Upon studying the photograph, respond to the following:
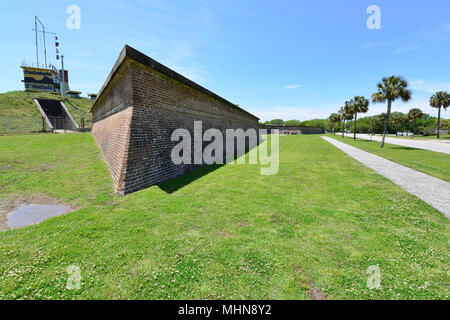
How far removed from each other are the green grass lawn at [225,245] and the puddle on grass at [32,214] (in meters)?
0.33

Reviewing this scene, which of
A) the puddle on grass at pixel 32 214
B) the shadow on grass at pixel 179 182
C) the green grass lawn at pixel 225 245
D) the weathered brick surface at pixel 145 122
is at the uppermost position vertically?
the weathered brick surface at pixel 145 122

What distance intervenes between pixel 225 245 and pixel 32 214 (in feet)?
15.2

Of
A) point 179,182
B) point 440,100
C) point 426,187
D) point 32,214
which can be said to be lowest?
point 426,187

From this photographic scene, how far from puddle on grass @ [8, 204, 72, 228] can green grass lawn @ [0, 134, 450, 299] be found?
33cm

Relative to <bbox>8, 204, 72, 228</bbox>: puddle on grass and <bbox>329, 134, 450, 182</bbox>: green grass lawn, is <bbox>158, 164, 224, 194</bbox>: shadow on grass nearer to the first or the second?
<bbox>8, 204, 72, 228</bbox>: puddle on grass

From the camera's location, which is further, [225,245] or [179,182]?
[179,182]

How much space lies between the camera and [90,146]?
11.2 metres

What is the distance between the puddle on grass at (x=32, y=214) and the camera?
3.64m

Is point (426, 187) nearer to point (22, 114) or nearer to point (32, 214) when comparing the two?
point (32, 214)

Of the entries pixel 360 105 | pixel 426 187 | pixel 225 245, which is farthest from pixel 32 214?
pixel 360 105

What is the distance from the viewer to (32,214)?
3.97 metres

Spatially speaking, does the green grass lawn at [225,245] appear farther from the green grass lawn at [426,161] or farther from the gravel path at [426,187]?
the green grass lawn at [426,161]

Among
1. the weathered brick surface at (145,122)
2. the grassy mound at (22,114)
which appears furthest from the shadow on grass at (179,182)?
the grassy mound at (22,114)

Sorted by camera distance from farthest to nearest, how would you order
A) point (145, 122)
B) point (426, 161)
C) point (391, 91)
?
Answer: point (391, 91)
point (426, 161)
point (145, 122)
